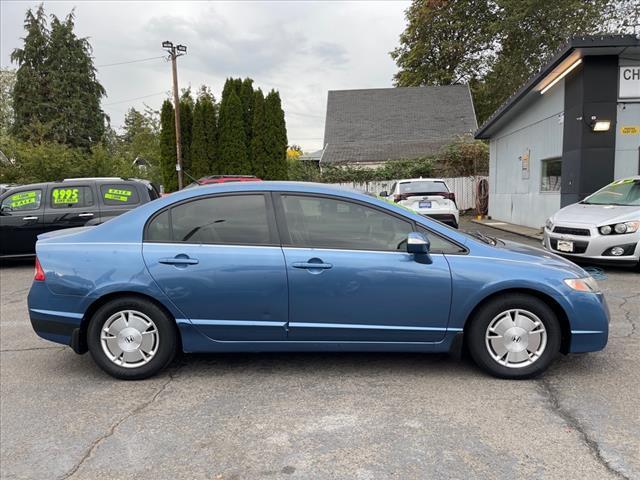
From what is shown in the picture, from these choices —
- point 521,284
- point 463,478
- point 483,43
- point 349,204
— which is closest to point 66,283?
point 349,204

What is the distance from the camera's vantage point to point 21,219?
924 cm

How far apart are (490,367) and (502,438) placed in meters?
0.83

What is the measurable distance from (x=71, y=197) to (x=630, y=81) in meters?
11.9

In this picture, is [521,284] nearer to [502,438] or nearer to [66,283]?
[502,438]

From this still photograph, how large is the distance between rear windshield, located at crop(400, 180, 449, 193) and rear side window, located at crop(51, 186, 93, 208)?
712 centimetres

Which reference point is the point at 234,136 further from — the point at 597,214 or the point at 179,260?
the point at 179,260

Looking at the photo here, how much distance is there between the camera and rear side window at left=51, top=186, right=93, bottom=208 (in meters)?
9.41

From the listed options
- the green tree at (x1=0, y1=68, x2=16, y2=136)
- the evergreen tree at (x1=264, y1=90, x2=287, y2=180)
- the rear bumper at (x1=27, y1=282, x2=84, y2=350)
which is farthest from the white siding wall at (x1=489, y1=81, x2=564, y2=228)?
the green tree at (x1=0, y1=68, x2=16, y2=136)

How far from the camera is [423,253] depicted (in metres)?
3.58

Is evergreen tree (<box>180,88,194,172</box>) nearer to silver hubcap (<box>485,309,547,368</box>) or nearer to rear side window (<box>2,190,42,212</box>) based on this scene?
rear side window (<box>2,190,42,212</box>)

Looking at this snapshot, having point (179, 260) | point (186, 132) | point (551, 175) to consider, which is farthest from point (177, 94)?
point (179, 260)

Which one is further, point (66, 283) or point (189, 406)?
point (66, 283)

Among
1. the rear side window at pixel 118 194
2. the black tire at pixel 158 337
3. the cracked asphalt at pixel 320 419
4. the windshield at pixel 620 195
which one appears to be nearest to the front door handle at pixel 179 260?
the black tire at pixel 158 337

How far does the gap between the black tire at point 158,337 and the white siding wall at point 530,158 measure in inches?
463
